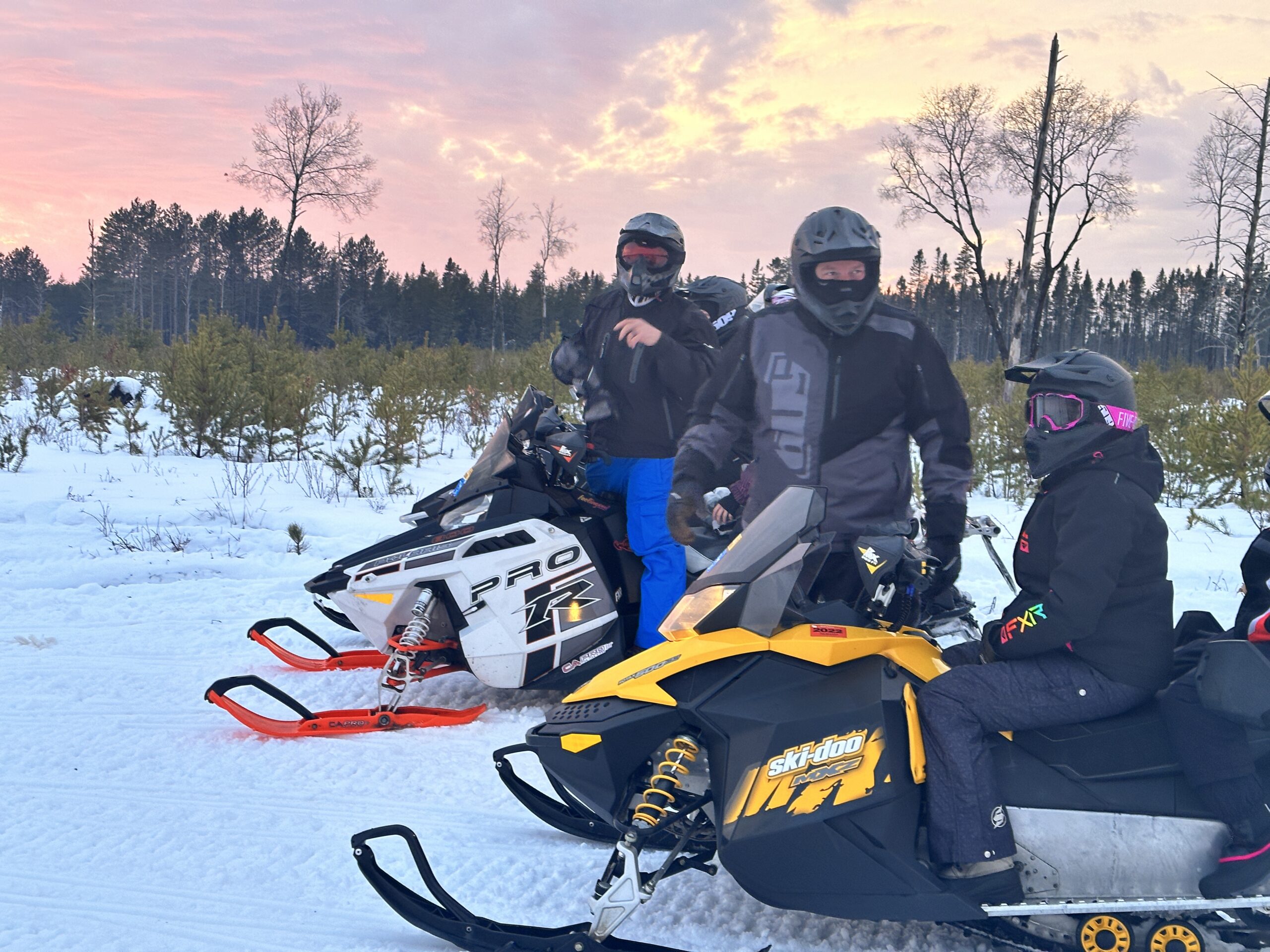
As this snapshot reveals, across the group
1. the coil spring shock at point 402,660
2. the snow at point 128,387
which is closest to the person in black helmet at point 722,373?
the coil spring shock at point 402,660

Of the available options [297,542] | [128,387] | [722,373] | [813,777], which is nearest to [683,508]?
[722,373]

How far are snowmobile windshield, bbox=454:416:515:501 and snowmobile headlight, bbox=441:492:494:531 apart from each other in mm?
27

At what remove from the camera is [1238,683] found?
1998mm

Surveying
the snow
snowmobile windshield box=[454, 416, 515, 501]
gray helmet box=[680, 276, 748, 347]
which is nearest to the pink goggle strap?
snowmobile windshield box=[454, 416, 515, 501]

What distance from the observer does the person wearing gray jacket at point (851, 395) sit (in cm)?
291

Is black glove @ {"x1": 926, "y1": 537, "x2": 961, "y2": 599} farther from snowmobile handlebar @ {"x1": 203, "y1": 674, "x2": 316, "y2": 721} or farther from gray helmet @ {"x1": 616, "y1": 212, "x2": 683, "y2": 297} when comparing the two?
snowmobile handlebar @ {"x1": 203, "y1": 674, "x2": 316, "y2": 721}

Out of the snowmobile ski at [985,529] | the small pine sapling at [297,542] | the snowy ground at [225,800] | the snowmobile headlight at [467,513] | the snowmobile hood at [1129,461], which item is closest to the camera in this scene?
the snowmobile hood at [1129,461]

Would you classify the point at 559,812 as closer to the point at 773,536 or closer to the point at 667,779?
the point at 667,779

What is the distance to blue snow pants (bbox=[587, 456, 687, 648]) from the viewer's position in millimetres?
4062

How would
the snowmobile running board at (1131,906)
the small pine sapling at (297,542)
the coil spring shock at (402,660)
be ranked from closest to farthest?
1. the snowmobile running board at (1131,906)
2. the coil spring shock at (402,660)
3. the small pine sapling at (297,542)

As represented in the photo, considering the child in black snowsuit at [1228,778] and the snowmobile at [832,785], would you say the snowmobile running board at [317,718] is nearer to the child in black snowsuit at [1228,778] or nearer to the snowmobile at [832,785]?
the snowmobile at [832,785]

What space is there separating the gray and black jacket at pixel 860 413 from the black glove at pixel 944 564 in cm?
18

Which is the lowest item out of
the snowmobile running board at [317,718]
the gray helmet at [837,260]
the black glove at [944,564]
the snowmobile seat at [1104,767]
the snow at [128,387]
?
the snowmobile running board at [317,718]

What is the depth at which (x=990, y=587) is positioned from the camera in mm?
5953
